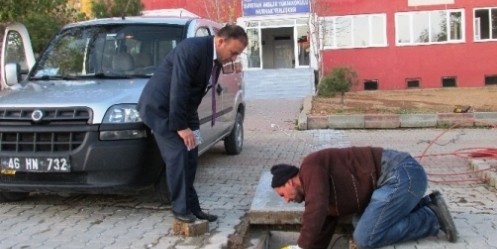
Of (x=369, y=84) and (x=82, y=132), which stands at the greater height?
(x=82, y=132)

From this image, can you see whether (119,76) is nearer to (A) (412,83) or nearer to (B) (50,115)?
(B) (50,115)

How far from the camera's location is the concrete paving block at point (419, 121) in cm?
1284

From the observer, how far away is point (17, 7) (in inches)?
340

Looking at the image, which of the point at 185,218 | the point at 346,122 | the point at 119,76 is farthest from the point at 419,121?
the point at 185,218

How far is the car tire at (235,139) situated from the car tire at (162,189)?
3.31 metres

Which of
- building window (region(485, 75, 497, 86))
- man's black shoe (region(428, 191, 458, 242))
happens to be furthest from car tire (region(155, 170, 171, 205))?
building window (region(485, 75, 497, 86))

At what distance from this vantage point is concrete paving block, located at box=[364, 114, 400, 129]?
12914 mm

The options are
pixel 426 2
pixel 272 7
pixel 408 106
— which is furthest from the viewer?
pixel 272 7

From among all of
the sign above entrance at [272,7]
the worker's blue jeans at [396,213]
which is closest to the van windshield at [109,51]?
the worker's blue jeans at [396,213]

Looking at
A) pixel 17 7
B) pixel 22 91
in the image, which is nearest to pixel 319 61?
pixel 17 7

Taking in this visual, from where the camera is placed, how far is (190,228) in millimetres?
5070

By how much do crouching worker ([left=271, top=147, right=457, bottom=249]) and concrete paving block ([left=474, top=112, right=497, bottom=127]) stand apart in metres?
8.72

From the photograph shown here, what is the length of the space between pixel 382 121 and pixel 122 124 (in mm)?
8682

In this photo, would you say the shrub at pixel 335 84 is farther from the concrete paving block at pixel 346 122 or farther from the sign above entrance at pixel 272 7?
the sign above entrance at pixel 272 7
